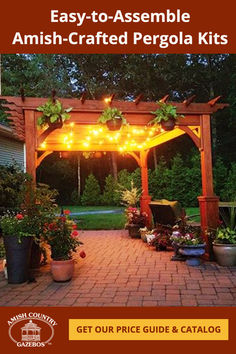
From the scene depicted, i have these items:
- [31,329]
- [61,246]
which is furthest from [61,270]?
[31,329]

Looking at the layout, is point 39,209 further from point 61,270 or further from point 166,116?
point 166,116

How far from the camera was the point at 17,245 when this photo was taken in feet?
15.0

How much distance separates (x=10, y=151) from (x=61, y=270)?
862cm

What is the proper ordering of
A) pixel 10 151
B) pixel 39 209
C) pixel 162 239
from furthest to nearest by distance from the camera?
pixel 10 151 < pixel 162 239 < pixel 39 209

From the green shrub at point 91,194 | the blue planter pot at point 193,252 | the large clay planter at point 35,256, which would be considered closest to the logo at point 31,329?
the large clay planter at point 35,256

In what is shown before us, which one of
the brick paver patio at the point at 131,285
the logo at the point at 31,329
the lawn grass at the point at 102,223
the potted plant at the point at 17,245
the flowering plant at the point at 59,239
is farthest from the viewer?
the lawn grass at the point at 102,223

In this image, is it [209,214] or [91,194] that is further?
[91,194]

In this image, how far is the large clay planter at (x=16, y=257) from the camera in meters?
4.59

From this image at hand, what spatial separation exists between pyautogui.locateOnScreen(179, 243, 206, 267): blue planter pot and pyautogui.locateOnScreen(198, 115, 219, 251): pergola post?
0.54 metres

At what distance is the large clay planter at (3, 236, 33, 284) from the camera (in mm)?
4594

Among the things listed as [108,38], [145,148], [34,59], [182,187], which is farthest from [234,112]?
[108,38]

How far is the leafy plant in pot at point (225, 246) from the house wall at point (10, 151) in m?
8.10

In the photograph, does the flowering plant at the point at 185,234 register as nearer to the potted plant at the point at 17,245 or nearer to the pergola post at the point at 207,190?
the pergola post at the point at 207,190

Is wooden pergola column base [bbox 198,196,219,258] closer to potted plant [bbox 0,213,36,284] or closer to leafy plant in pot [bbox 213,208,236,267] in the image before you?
leafy plant in pot [bbox 213,208,236,267]
